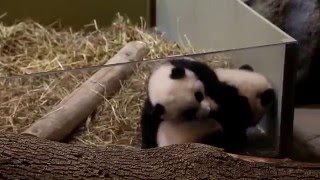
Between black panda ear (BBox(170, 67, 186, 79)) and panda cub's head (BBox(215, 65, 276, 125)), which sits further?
panda cub's head (BBox(215, 65, 276, 125))

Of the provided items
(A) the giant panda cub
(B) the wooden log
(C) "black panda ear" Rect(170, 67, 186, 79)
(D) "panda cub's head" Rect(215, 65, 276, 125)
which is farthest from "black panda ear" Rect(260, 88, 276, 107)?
(B) the wooden log

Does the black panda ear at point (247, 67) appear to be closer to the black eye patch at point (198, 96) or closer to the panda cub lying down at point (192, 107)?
the panda cub lying down at point (192, 107)

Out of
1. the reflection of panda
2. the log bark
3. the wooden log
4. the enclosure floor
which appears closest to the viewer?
the log bark

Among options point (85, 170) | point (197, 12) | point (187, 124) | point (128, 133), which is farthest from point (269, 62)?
point (197, 12)

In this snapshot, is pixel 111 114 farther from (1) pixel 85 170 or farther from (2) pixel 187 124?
(1) pixel 85 170

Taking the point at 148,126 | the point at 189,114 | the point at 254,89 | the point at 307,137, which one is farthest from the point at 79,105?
the point at 307,137

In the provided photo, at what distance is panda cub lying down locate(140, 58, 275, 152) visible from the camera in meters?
1.88

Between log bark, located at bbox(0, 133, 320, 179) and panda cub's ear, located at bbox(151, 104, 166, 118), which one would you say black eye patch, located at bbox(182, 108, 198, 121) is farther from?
log bark, located at bbox(0, 133, 320, 179)

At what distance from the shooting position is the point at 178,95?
188 centimetres

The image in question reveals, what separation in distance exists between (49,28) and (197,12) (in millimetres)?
937

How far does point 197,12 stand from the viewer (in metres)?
3.02

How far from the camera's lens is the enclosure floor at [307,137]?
2268 millimetres

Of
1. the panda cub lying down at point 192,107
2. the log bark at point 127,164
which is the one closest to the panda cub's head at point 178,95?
the panda cub lying down at point 192,107

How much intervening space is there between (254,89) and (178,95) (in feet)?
1.03
